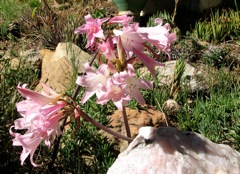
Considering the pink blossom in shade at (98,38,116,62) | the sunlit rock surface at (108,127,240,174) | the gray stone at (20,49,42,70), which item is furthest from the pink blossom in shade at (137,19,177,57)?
the gray stone at (20,49,42,70)

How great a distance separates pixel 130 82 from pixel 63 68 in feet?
8.67

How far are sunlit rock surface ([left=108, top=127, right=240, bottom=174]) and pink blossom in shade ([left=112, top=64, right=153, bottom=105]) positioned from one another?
212 mm

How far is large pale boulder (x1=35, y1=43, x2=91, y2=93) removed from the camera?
4.03m

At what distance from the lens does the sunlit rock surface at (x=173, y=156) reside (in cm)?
175

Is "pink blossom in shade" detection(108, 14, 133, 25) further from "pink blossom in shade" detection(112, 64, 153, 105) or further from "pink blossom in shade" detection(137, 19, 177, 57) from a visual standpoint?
"pink blossom in shade" detection(112, 64, 153, 105)

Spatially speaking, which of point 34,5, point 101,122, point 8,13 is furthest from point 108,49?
point 8,13

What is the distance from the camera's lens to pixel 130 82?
64.9 inches

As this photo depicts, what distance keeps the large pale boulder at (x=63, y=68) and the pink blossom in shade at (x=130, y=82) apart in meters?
Answer: 2.19

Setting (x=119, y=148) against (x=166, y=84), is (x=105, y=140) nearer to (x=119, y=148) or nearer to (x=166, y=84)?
(x=119, y=148)

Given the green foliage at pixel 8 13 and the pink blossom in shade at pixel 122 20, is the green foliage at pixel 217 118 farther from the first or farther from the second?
the green foliage at pixel 8 13

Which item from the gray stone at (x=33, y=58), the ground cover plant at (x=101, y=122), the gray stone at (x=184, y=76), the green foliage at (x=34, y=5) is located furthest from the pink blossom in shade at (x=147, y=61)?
the green foliage at (x=34, y=5)

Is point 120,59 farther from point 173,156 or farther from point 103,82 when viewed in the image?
point 173,156

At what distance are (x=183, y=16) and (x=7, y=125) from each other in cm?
416

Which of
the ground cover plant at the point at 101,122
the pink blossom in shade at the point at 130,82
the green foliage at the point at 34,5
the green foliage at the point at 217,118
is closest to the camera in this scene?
the pink blossom in shade at the point at 130,82
